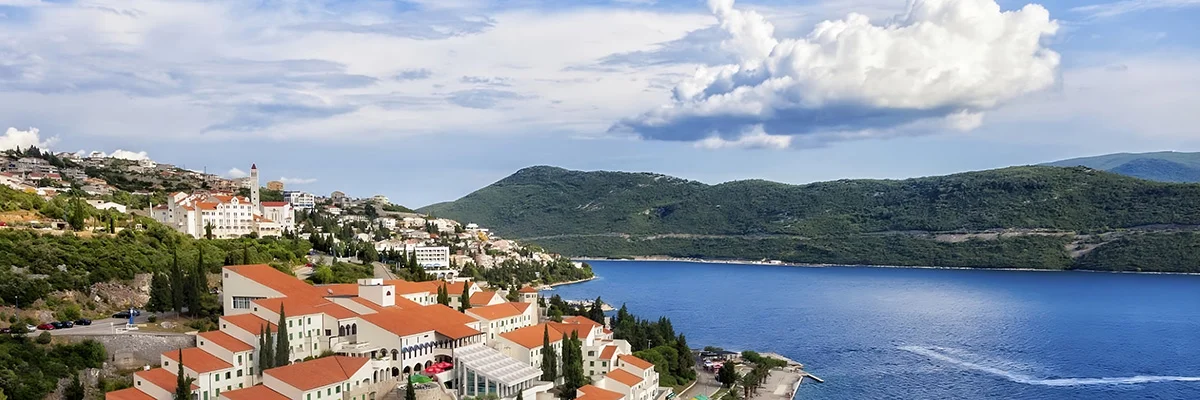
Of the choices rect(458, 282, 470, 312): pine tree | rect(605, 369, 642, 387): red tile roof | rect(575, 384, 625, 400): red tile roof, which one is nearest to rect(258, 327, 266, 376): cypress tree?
rect(575, 384, 625, 400): red tile roof

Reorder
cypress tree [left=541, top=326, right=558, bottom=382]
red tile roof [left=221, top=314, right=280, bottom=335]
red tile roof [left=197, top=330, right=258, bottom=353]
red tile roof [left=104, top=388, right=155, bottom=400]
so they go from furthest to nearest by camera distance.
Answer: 1. cypress tree [left=541, top=326, right=558, bottom=382]
2. red tile roof [left=221, top=314, right=280, bottom=335]
3. red tile roof [left=197, top=330, right=258, bottom=353]
4. red tile roof [left=104, top=388, right=155, bottom=400]

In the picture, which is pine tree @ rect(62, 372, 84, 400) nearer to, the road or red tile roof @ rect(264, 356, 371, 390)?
the road

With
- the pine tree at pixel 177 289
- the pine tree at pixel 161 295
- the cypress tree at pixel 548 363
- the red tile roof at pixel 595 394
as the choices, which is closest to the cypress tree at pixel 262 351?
the pine tree at pixel 177 289

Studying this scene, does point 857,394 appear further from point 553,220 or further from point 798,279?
point 553,220

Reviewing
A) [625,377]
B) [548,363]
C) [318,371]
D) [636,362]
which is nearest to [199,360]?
[318,371]

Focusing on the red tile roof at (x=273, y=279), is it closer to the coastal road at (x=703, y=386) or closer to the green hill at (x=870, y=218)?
the coastal road at (x=703, y=386)

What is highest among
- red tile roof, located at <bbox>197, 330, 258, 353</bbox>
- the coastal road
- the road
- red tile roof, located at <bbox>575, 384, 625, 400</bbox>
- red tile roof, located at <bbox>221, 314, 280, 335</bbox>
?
red tile roof, located at <bbox>221, 314, 280, 335</bbox>
